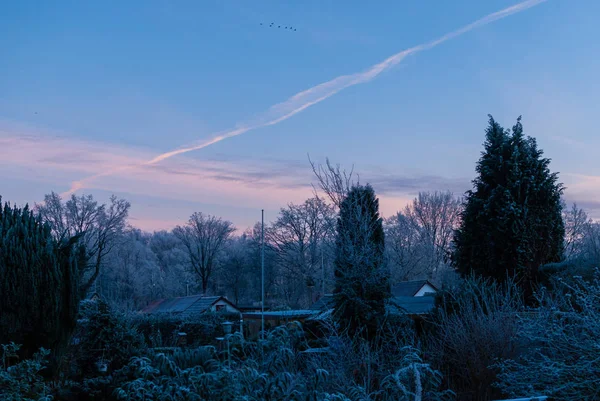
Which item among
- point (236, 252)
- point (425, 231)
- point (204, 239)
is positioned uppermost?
point (204, 239)

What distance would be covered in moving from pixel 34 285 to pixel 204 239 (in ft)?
128

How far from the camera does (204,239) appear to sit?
158ft

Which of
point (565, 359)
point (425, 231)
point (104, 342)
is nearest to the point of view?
point (565, 359)

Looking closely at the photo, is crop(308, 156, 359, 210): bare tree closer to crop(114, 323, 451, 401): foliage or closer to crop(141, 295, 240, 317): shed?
crop(114, 323, 451, 401): foliage

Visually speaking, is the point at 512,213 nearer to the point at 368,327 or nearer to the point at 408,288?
the point at 368,327

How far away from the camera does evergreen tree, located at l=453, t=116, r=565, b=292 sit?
15.3 metres

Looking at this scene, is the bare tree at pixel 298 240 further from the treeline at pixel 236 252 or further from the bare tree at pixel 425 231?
the bare tree at pixel 425 231

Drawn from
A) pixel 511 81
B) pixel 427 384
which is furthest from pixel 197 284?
pixel 427 384

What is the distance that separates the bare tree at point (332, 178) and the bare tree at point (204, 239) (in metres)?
35.7

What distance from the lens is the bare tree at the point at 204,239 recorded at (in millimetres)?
47938

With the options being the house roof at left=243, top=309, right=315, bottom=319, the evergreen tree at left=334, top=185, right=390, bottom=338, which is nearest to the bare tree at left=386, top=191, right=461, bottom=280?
Answer: the house roof at left=243, top=309, right=315, bottom=319

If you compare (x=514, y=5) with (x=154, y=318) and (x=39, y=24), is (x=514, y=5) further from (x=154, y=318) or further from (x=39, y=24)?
(x=154, y=318)

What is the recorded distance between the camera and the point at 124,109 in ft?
42.0

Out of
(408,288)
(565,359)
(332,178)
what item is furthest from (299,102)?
(565,359)
